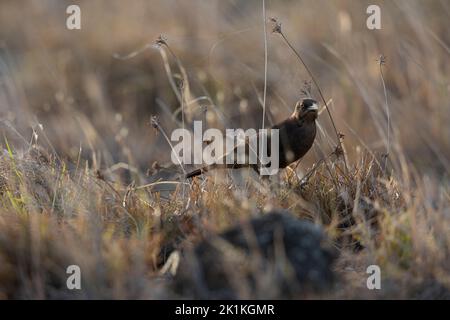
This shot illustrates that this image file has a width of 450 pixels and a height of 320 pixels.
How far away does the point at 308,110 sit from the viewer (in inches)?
188

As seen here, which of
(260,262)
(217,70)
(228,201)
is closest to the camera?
(260,262)

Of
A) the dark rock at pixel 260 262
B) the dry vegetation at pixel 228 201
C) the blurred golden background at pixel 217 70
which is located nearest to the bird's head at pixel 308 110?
the dry vegetation at pixel 228 201

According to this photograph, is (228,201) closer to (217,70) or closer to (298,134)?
(298,134)

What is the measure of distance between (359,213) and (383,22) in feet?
18.2

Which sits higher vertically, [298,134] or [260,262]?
[298,134]

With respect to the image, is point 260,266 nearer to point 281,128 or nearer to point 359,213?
point 359,213

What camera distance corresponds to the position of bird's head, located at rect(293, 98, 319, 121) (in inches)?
188

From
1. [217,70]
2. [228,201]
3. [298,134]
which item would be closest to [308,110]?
[298,134]

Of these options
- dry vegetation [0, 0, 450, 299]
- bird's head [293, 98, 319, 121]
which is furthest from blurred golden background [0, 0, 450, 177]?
bird's head [293, 98, 319, 121]

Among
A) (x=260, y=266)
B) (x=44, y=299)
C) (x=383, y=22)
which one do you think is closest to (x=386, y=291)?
(x=260, y=266)

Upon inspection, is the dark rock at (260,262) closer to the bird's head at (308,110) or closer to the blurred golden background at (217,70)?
the bird's head at (308,110)

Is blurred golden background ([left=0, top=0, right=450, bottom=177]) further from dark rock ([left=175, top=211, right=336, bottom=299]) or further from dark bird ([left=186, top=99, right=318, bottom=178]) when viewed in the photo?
dark rock ([left=175, top=211, right=336, bottom=299])

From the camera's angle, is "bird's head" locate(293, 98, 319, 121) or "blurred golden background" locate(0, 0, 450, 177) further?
"blurred golden background" locate(0, 0, 450, 177)

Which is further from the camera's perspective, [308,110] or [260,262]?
[308,110]
